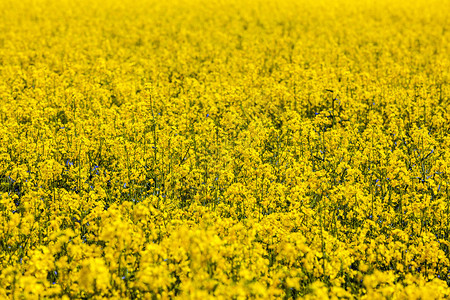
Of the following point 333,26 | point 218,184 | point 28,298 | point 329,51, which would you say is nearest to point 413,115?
point 218,184

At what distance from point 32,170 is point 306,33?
13.9 meters

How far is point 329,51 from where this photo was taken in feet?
48.8

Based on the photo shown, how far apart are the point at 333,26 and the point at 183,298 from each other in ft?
58.5

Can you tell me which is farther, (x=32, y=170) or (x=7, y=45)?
(x=7, y=45)

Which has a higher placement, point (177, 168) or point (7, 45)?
point (7, 45)

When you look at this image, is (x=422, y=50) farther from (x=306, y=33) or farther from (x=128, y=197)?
(x=128, y=197)

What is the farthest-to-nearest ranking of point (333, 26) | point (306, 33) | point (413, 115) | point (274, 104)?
point (333, 26)
point (306, 33)
point (274, 104)
point (413, 115)

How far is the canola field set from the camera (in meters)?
4.19

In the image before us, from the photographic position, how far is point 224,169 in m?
6.89

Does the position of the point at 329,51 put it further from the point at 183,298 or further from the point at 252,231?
the point at 183,298

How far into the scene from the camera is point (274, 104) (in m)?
10.2

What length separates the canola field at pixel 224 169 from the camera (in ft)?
13.7

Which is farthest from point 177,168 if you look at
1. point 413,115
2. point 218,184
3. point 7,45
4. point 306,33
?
point 306,33

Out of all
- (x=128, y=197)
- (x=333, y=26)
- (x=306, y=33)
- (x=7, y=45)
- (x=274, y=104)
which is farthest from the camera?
(x=333, y=26)
